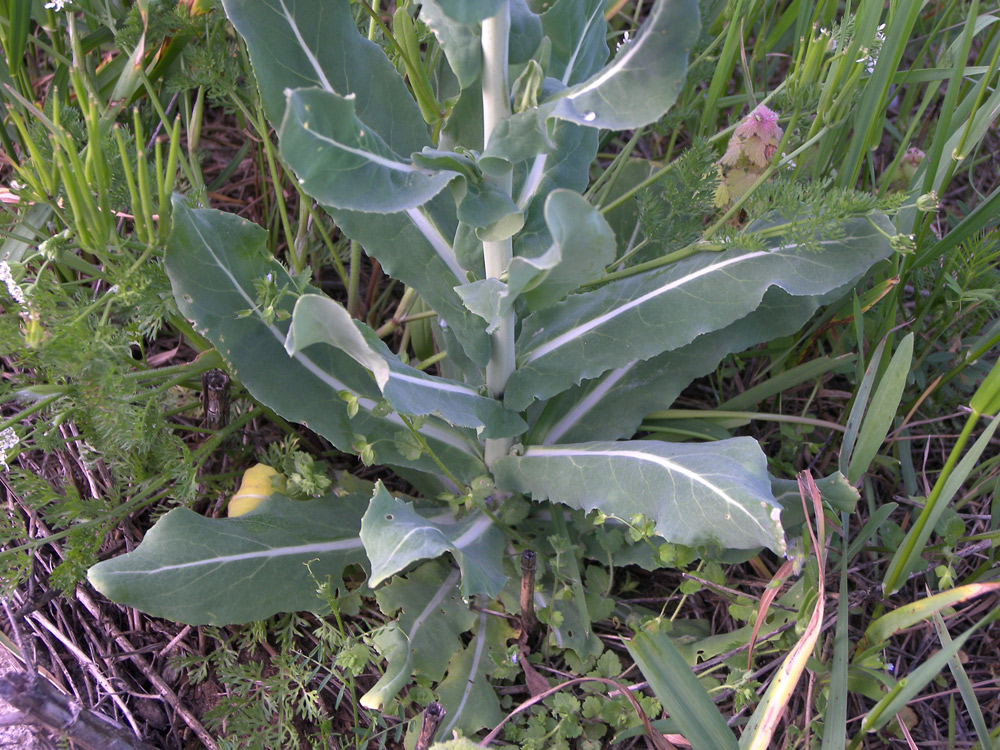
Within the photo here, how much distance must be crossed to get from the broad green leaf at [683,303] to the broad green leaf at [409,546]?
35cm

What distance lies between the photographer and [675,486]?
4.63 feet

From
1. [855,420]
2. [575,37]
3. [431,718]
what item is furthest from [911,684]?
[575,37]

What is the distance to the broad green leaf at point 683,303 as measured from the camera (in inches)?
65.8

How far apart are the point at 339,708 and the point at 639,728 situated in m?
0.68

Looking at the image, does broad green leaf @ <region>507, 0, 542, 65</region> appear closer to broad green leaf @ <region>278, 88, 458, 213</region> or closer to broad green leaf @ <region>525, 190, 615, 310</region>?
broad green leaf @ <region>278, 88, 458, 213</region>

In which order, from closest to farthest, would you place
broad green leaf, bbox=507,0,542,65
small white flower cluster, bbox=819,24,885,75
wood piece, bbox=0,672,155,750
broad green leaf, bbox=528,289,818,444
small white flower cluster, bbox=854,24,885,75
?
wood piece, bbox=0,672,155,750 < broad green leaf, bbox=507,0,542,65 < small white flower cluster, bbox=819,24,885,75 < small white flower cluster, bbox=854,24,885,75 < broad green leaf, bbox=528,289,818,444

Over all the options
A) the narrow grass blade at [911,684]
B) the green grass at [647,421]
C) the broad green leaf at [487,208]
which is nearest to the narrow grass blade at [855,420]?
the green grass at [647,421]

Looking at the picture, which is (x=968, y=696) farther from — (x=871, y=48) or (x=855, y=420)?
(x=871, y=48)

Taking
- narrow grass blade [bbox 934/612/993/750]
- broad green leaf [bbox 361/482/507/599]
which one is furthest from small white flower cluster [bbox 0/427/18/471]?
narrow grass blade [bbox 934/612/993/750]

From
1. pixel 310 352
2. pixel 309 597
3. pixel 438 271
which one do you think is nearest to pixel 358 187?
pixel 438 271

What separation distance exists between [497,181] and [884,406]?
930 millimetres

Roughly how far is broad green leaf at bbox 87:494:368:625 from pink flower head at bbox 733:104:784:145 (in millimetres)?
1295

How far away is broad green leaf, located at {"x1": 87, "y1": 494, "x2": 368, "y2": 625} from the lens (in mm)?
1543

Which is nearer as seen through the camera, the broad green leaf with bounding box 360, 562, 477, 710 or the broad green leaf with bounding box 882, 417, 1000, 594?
the broad green leaf with bounding box 882, 417, 1000, 594
